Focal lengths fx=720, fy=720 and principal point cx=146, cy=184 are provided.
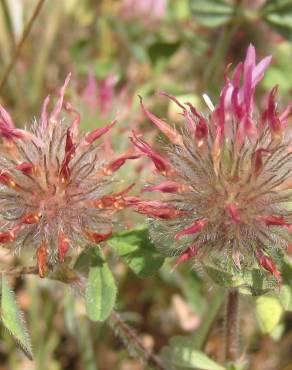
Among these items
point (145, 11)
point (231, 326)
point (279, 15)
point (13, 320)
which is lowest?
point (145, 11)

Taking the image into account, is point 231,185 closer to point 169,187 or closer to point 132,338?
point 169,187

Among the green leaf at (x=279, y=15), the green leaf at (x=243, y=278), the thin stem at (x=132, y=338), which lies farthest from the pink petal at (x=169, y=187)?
the green leaf at (x=279, y=15)

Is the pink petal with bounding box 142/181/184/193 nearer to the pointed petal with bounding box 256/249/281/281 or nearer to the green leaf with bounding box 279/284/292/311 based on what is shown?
the pointed petal with bounding box 256/249/281/281

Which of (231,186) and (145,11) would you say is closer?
(231,186)

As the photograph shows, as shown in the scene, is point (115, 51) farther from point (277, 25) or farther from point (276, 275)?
point (276, 275)

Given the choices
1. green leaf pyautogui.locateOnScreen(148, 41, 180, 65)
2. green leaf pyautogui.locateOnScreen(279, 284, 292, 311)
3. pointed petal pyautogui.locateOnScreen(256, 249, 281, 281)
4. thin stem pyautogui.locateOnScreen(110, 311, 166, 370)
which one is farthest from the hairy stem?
green leaf pyautogui.locateOnScreen(148, 41, 180, 65)

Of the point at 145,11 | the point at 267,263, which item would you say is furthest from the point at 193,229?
the point at 145,11

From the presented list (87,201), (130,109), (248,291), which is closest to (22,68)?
(130,109)
